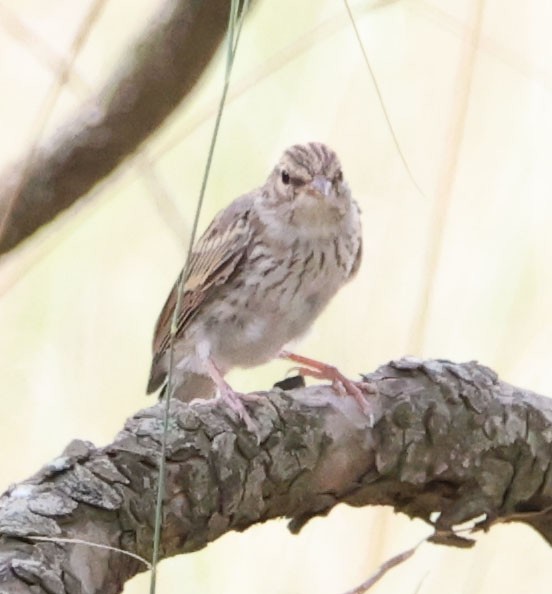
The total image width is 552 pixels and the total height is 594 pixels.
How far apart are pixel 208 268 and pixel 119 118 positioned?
523 mm

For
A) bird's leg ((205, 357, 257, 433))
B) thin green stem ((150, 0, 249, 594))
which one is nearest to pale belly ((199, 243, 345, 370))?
bird's leg ((205, 357, 257, 433))

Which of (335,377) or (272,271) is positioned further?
Answer: (272,271)

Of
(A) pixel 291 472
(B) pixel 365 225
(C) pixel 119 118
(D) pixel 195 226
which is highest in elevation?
(B) pixel 365 225

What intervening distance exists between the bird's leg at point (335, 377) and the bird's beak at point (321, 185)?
26 cm

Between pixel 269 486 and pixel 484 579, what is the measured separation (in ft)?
3.42

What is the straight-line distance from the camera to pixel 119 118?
1.14 metres

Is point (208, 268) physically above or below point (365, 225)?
below

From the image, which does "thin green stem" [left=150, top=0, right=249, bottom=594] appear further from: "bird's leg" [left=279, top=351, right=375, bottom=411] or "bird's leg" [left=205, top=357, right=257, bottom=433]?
"bird's leg" [left=279, top=351, right=375, bottom=411]

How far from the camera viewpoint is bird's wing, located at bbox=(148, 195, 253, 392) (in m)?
1.63

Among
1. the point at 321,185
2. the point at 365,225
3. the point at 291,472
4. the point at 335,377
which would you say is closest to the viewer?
the point at 291,472

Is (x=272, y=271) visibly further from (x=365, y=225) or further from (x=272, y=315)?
(x=365, y=225)

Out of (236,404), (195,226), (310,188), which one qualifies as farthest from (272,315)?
(195,226)

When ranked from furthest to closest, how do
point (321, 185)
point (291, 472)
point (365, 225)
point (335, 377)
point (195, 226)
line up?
point (365, 225) → point (321, 185) → point (335, 377) → point (291, 472) → point (195, 226)

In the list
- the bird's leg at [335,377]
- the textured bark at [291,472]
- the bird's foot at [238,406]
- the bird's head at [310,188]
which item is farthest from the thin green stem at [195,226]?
the bird's head at [310,188]
